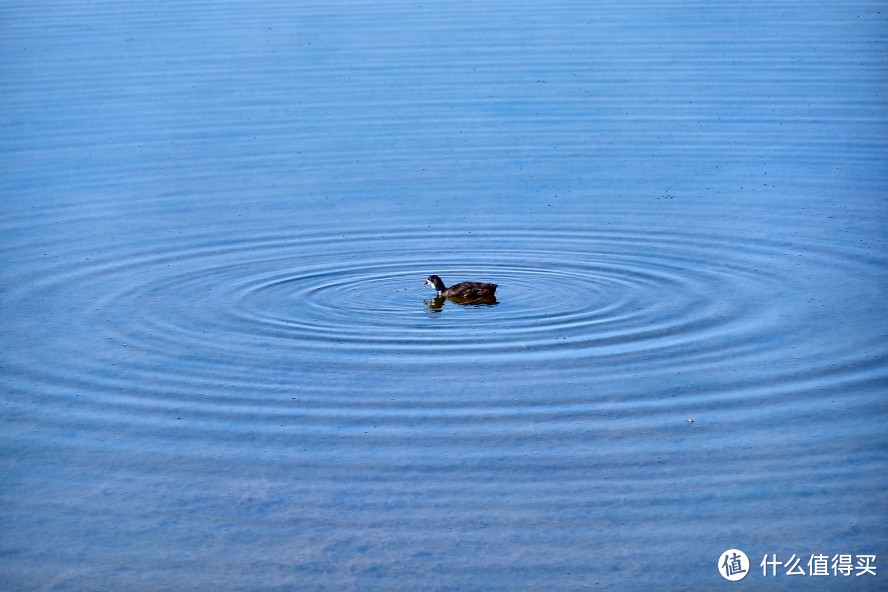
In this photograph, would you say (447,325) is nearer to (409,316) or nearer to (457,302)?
(457,302)

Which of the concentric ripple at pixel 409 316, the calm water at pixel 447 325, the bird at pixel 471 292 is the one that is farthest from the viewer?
the bird at pixel 471 292

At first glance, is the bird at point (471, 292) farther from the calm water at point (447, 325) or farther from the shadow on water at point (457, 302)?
the calm water at point (447, 325)

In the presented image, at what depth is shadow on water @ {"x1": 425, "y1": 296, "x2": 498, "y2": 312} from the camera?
13250mm

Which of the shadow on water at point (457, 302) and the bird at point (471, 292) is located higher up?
the bird at point (471, 292)

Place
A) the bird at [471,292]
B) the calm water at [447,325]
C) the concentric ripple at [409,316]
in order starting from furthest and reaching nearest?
the bird at [471,292]
the concentric ripple at [409,316]
the calm water at [447,325]

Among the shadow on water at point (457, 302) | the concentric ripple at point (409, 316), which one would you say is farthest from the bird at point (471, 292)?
the concentric ripple at point (409, 316)

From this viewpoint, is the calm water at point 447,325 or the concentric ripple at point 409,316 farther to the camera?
the concentric ripple at point 409,316

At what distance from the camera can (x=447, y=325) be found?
1297cm

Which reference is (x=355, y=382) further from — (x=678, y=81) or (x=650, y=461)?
(x=678, y=81)

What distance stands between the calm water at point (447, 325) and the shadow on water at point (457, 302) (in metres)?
0.06

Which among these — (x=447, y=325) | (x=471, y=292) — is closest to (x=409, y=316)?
(x=447, y=325)

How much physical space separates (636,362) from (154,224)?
7601 mm

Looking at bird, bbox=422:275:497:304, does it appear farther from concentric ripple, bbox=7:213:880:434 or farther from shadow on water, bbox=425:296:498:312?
concentric ripple, bbox=7:213:880:434

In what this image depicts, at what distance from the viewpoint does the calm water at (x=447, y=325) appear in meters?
8.89
